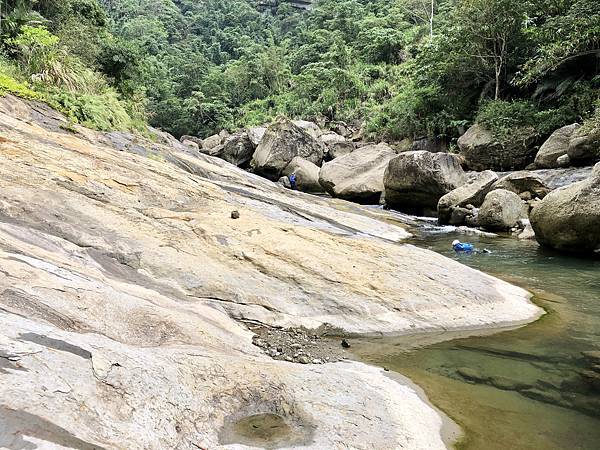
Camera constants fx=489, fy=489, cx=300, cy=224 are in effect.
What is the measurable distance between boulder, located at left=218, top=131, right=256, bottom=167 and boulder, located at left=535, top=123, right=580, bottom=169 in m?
18.5

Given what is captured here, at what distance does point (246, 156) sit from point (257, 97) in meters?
23.2

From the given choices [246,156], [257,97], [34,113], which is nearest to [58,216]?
[34,113]

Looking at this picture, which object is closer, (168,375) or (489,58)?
(168,375)

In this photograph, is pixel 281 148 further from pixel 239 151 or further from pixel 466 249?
pixel 466 249

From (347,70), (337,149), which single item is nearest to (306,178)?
(337,149)

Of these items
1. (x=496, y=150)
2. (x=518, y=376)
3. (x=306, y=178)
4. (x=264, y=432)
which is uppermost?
(x=496, y=150)

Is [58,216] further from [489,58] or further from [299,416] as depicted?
[489,58]

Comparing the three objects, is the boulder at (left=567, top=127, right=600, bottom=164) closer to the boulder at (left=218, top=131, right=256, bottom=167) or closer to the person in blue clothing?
the person in blue clothing

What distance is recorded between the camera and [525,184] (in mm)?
16812

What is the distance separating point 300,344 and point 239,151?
28238 mm

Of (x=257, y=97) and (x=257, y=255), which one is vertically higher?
(x=257, y=97)

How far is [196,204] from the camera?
8.87m

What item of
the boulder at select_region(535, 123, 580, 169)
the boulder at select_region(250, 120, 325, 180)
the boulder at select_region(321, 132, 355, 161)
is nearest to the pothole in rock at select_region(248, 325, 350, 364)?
the boulder at select_region(535, 123, 580, 169)

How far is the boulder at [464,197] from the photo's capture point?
1648cm
